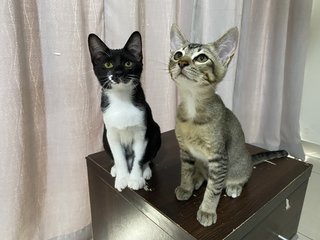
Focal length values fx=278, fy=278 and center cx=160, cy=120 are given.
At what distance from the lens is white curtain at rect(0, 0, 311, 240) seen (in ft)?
2.77

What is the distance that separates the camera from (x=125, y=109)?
0.72 m

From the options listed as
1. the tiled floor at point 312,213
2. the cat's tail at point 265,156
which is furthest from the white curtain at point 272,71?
the cat's tail at point 265,156

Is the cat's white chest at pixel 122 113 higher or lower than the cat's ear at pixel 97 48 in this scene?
lower

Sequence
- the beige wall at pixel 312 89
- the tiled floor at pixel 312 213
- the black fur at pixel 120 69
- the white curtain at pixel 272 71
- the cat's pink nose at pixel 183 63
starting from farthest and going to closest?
1. the beige wall at pixel 312 89
2. the white curtain at pixel 272 71
3. the tiled floor at pixel 312 213
4. the black fur at pixel 120 69
5. the cat's pink nose at pixel 183 63

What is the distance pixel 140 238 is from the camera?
75cm

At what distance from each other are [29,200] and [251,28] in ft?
4.36

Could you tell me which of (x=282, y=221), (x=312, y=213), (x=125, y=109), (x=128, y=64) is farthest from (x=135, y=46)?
(x=312, y=213)

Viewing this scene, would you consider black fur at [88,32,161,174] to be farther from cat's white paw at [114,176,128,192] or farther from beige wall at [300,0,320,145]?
beige wall at [300,0,320,145]

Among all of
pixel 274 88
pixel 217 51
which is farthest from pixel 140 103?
pixel 274 88

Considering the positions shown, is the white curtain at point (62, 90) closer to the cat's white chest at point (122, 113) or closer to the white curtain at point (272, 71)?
the white curtain at point (272, 71)

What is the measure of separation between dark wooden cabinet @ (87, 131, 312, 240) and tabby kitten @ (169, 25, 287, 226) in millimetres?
33

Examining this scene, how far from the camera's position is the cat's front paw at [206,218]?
24.0 inches

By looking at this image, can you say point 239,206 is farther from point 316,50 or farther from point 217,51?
point 316,50

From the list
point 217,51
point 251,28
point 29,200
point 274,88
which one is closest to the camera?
point 217,51
